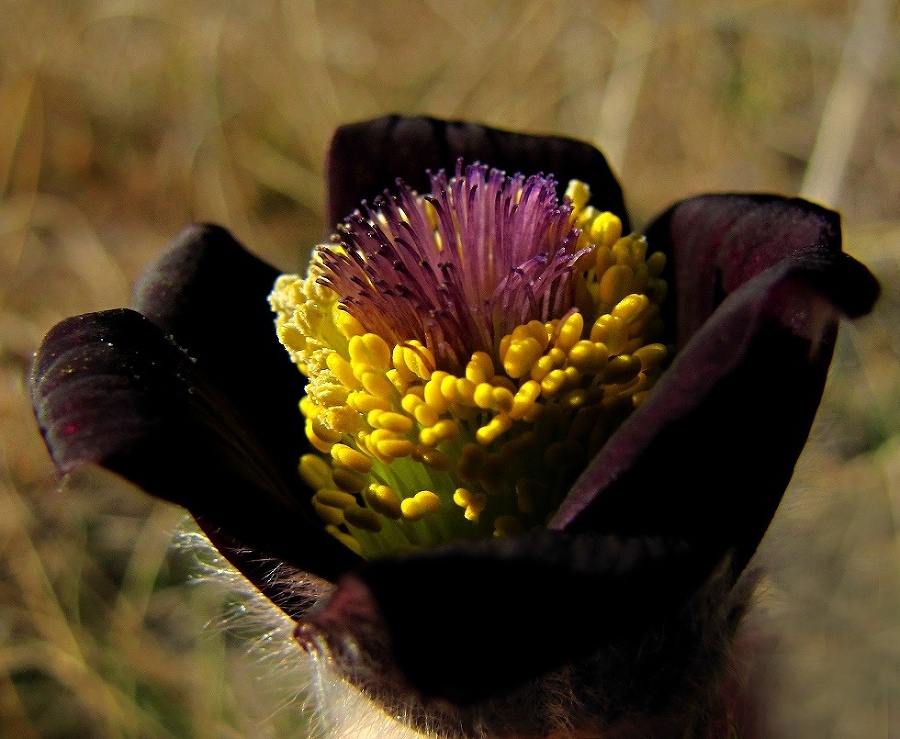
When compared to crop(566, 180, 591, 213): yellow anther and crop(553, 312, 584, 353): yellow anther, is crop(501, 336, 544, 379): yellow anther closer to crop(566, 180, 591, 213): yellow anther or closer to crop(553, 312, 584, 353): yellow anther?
crop(553, 312, 584, 353): yellow anther

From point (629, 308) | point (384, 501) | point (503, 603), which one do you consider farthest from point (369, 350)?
point (503, 603)

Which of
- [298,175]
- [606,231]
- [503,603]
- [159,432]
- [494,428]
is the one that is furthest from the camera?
[298,175]

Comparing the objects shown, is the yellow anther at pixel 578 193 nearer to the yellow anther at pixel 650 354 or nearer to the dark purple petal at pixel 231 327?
the yellow anther at pixel 650 354

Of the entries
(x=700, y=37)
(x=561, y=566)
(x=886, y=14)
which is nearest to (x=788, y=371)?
(x=561, y=566)

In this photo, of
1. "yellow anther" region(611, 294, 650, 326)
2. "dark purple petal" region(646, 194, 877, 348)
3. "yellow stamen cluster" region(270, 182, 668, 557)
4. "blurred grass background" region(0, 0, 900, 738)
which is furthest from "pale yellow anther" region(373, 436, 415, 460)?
"blurred grass background" region(0, 0, 900, 738)

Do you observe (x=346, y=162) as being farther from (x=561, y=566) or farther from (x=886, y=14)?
(x=886, y=14)

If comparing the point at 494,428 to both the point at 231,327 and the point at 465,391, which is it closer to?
the point at 465,391
